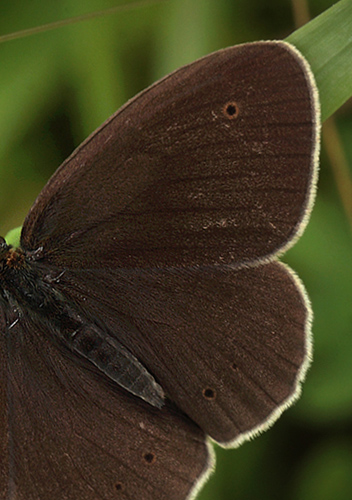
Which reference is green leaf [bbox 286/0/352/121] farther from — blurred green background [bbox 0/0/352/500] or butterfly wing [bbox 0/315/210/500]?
butterfly wing [bbox 0/315/210/500]

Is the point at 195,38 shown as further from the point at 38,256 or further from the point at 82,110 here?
the point at 38,256

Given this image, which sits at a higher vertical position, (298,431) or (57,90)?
(57,90)

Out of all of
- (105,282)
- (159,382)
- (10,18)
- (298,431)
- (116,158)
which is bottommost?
(298,431)

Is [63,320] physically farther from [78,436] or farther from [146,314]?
[78,436]

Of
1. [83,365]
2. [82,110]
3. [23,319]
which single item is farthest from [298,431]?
[82,110]

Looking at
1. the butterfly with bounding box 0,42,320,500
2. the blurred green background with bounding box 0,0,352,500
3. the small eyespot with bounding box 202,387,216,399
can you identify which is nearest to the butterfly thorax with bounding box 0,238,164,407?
the butterfly with bounding box 0,42,320,500

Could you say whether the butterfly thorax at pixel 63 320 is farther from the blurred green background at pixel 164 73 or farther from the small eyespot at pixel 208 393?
the blurred green background at pixel 164 73

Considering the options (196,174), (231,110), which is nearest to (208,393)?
(196,174)
